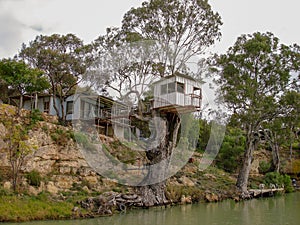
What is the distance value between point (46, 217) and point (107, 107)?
8669mm

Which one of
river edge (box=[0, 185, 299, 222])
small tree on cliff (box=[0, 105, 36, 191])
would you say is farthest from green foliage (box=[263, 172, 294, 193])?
small tree on cliff (box=[0, 105, 36, 191])

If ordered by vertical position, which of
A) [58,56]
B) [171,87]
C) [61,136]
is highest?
[58,56]

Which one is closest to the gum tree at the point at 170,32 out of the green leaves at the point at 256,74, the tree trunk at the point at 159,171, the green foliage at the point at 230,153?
the tree trunk at the point at 159,171

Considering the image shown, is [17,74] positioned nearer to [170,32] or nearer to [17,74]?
[17,74]

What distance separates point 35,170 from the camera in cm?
1206

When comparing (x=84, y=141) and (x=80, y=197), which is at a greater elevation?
(x=84, y=141)

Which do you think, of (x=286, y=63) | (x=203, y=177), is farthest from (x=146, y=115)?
(x=286, y=63)

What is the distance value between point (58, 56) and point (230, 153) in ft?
40.5

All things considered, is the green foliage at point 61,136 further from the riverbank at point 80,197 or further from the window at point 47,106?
the window at point 47,106

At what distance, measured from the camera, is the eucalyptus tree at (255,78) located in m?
18.7

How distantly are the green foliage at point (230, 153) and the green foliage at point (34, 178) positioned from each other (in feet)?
46.3

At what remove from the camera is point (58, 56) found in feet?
57.5

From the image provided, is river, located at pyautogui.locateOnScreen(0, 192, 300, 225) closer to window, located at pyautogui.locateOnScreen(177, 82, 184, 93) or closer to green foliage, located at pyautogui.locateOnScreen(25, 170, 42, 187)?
green foliage, located at pyautogui.locateOnScreen(25, 170, 42, 187)

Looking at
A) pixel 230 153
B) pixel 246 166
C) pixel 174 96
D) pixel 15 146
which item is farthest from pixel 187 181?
pixel 15 146
